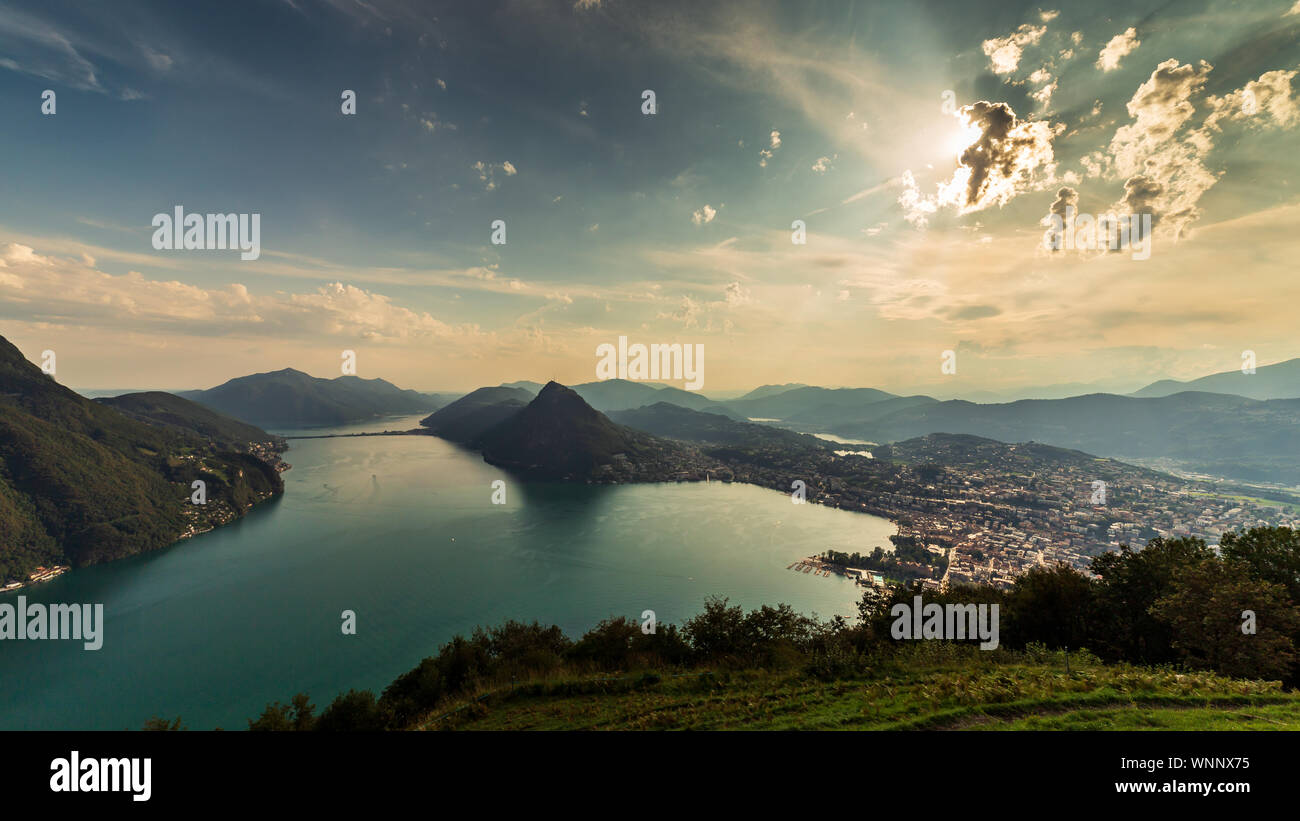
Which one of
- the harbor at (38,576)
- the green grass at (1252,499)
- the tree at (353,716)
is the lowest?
the harbor at (38,576)

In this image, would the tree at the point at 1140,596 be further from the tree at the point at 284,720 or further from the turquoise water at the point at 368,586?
the turquoise water at the point at 368,586

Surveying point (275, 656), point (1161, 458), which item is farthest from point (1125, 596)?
point (1161, 458)

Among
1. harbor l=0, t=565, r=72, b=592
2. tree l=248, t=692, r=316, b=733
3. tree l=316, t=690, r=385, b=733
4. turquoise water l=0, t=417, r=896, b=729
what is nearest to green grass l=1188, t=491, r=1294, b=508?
A: turquoise water l=0, t=417, r=896, b=729

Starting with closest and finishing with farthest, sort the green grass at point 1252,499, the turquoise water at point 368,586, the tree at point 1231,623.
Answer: the tree at point 1231,623, the turquoise water at point 368,586, the green grass at point 1252,499

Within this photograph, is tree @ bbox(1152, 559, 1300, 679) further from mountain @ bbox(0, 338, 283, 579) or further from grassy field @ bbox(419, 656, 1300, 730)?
mountain @ bbox(0, 338, 283, 579)

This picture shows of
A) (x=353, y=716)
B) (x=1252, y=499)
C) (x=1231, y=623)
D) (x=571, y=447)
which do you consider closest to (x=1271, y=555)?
(x=1231, y=623)

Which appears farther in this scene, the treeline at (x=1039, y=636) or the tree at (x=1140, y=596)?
the tree at (x=1140, y=596)

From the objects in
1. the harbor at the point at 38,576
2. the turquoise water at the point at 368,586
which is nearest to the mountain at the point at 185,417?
the turquoise water at the point at 368,586
